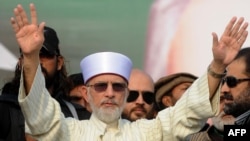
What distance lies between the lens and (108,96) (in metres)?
4.05

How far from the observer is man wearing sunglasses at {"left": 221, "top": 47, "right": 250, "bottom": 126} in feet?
16.4

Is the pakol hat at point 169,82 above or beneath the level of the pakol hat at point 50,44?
beneath

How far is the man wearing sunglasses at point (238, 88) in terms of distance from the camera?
499cm

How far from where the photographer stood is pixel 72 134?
159 inches

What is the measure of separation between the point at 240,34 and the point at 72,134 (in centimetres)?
79

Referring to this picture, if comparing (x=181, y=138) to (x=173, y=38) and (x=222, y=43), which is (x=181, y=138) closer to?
(x=222, y=43)

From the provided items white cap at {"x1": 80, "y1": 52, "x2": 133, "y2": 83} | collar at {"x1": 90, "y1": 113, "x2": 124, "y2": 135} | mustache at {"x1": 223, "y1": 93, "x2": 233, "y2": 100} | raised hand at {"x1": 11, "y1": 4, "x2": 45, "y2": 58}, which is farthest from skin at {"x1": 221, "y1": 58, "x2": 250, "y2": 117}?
raised hand at {"x1": 11, "y1": 4, "x2": 45, "y2": 58}

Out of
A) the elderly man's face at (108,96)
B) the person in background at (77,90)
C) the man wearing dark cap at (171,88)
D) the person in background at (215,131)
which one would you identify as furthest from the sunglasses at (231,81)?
the elderly man's face at (108,96)

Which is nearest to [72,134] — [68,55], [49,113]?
[49,113]

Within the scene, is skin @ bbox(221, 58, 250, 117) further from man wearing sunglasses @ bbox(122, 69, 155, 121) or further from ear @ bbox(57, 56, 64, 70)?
ear @ bbox(57, 56, 64, 70)

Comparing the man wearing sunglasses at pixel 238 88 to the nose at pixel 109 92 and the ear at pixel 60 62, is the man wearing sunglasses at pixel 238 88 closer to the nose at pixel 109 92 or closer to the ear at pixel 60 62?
the ear at pixel 60 62

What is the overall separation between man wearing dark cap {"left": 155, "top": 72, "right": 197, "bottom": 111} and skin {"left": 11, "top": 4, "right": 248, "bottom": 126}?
1418 millimetres

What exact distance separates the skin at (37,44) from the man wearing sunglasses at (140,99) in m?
1.16

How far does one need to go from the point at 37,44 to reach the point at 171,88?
1.74 meters
